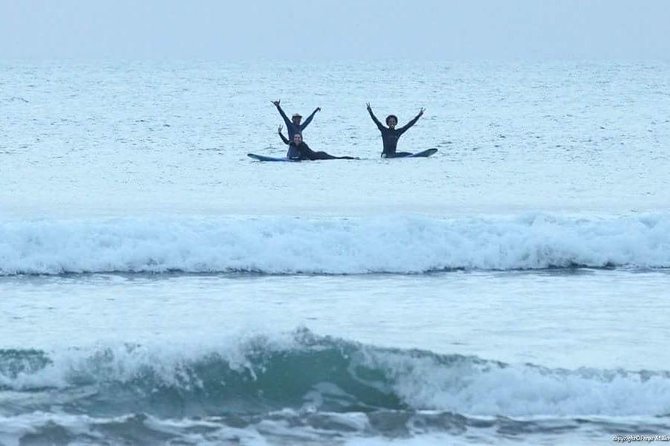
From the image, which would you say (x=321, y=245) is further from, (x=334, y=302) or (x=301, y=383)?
(x=301, y=383)

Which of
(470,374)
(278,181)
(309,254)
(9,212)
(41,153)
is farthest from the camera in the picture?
(41,153)

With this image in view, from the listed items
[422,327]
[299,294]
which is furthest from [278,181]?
[422,327]

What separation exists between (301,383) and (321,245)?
19.4 ft

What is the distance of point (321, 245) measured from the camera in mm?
15023

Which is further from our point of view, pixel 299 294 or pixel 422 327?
pixel 299 294

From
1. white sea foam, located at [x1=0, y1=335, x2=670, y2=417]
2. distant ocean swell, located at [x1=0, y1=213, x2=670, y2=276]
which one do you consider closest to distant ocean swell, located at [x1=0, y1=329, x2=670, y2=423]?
white sea foam, located at [x1=0, y1=335, x2=670, y2=417]

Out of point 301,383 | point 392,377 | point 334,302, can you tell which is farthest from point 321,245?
point 392,377

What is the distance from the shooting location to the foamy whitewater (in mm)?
8359

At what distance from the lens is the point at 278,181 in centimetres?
2555

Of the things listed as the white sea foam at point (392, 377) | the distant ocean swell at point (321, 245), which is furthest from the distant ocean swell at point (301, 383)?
the distant ocean swell at point (321, 245)

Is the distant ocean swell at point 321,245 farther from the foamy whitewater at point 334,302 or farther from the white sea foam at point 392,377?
the white sea foam at point 392,377

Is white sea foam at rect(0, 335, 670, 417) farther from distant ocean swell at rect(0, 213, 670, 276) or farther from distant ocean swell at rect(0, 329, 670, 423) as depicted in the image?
distant ocean swell at rect(0, 213, 670, 276)

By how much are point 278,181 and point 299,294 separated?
12.9 metres

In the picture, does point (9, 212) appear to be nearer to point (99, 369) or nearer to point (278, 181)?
point (278, 181)
